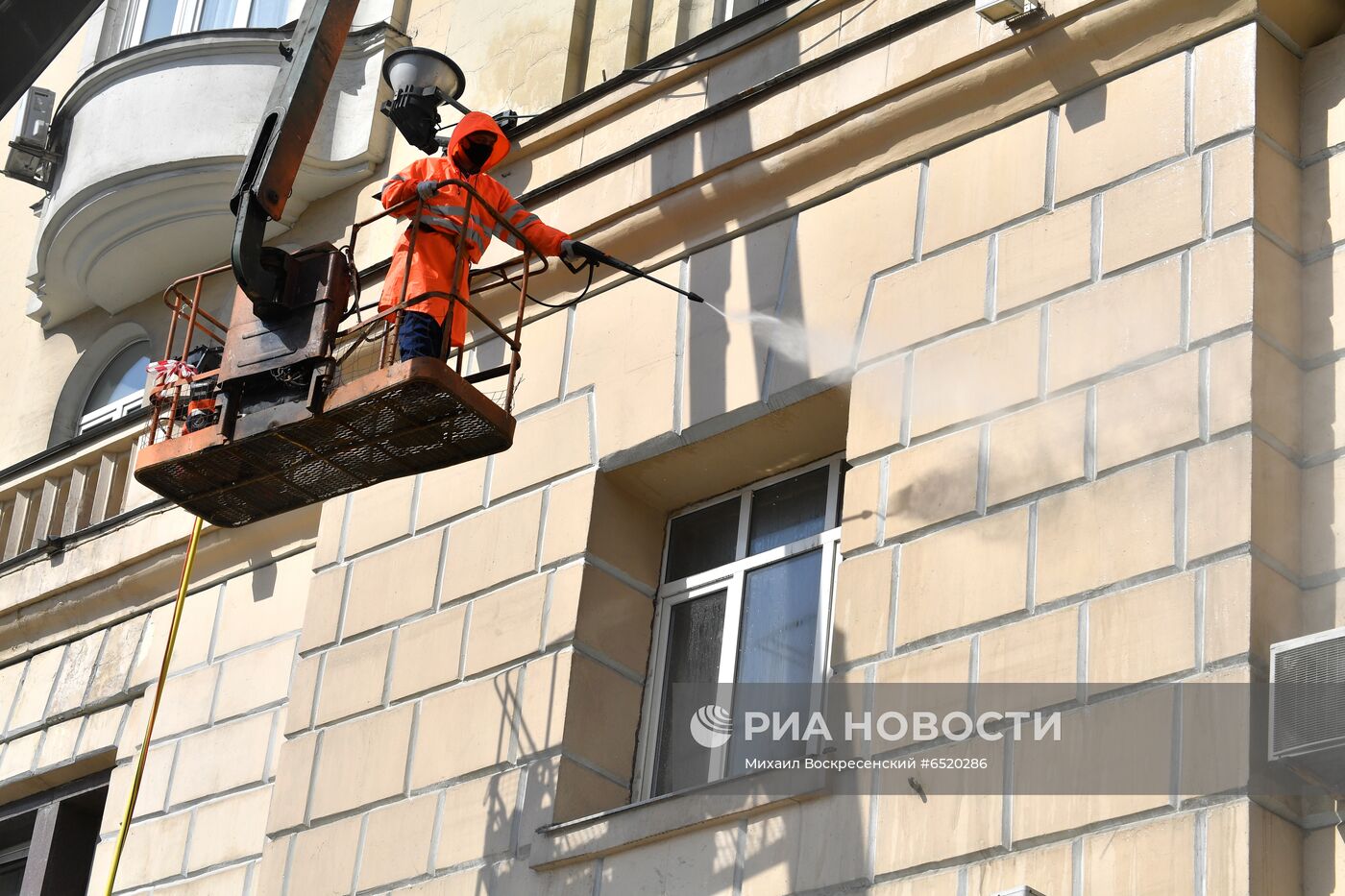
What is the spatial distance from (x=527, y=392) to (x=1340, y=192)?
4363 mm

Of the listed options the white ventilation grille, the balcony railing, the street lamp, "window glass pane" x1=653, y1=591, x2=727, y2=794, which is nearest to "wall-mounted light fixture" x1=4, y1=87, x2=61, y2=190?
the balcony railing

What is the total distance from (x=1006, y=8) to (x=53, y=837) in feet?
26.0

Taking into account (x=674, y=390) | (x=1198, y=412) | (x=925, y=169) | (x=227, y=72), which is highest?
(x=227, y=72)

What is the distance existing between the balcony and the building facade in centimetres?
129

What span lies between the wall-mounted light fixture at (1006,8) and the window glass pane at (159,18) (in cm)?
874

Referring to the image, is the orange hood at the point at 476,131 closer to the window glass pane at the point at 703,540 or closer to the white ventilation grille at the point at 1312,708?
the window glass pane at the point at 703,540

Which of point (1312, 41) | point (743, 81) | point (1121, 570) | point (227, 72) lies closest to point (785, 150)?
point (743, 81)

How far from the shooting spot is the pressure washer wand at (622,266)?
1045 cm

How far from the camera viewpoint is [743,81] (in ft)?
38.6

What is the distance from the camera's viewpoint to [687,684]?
10883 mm

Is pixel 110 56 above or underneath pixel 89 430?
above

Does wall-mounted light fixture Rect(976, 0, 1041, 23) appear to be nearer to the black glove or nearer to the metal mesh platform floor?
the black glove

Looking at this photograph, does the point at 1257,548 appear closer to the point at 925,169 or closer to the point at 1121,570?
the point at 1121,570

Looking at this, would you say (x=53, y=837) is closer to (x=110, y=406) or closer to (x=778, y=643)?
(x=110, y=406)
